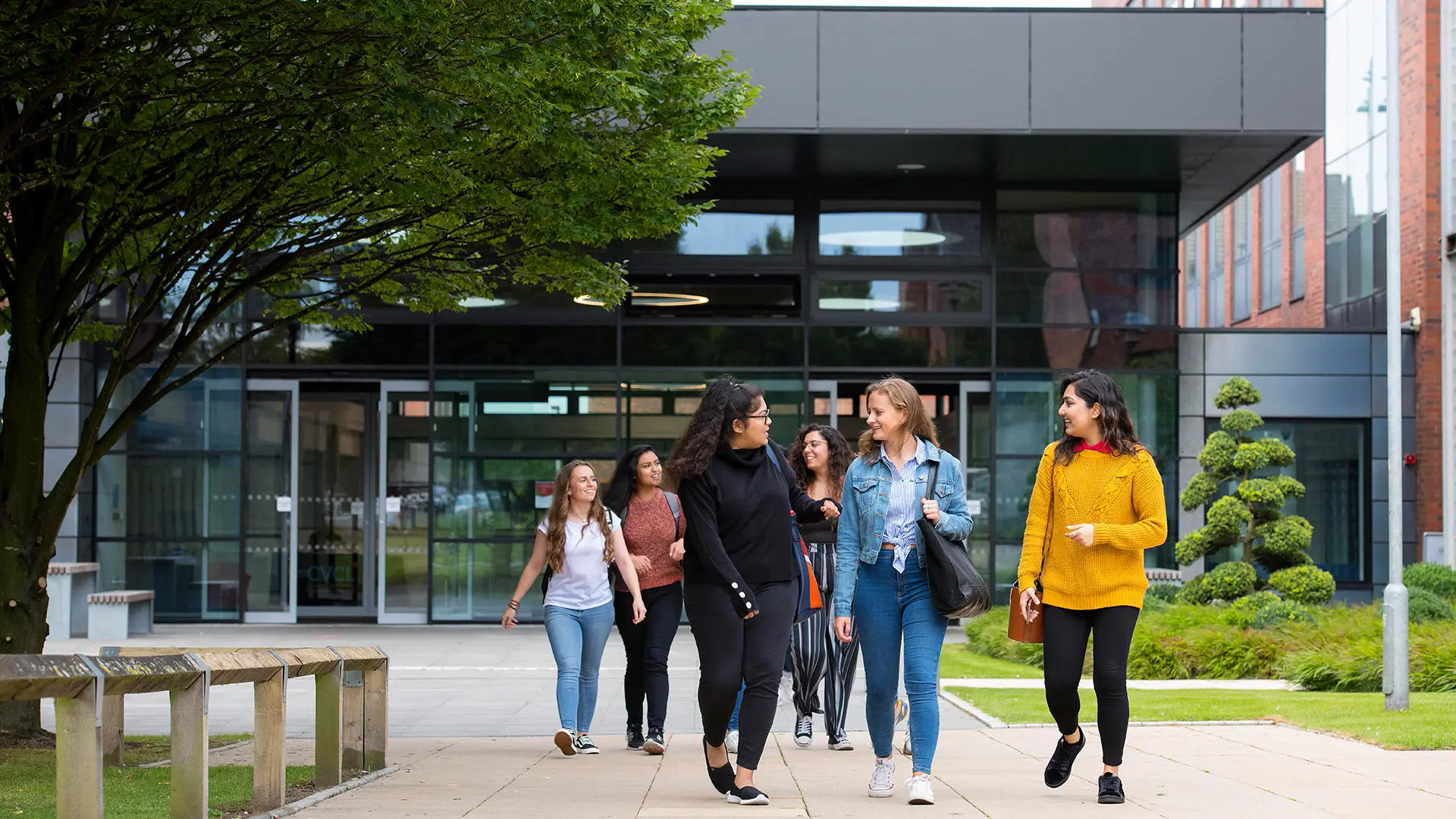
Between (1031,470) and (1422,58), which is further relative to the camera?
(1422,58)

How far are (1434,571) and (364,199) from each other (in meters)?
13.6

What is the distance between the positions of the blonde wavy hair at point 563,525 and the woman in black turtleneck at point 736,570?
247 centimetres

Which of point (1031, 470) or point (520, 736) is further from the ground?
point (1031, 470)

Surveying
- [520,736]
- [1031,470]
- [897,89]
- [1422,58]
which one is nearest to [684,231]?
[897,89]

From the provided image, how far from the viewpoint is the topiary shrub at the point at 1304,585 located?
17688mm

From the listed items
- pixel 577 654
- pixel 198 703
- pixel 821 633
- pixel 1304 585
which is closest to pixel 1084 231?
pixel 1304 585

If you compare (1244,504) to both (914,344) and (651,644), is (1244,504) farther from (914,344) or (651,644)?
(651,644)

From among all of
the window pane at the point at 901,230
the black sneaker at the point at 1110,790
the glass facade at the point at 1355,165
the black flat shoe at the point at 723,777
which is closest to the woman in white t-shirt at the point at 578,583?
the black flat shoe at the point at 723,777

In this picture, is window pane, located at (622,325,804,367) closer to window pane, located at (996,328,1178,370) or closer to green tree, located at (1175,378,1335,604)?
window pane, located at (996,328,1178,370)

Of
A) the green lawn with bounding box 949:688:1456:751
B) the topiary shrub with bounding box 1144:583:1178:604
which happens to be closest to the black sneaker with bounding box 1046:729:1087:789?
the green lawn with bounding box 949:688:1456:751

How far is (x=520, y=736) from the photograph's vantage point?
35.2 feet

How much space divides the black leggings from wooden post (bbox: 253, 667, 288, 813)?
3564 mm

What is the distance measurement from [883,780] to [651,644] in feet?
8.34

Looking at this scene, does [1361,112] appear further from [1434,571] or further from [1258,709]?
[1258,709]
